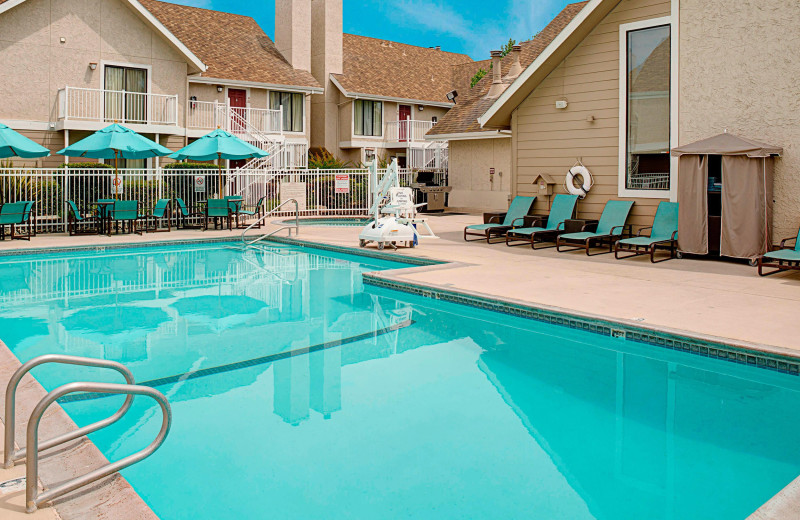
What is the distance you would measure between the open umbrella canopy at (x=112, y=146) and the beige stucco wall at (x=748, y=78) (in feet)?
40.4

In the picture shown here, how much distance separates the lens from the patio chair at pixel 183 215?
17.9m

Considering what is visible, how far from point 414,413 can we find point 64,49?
20747 millimetres

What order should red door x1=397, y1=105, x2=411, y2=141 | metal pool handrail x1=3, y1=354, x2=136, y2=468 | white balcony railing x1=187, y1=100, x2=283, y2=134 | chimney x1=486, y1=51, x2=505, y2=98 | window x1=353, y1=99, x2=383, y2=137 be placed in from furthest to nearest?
window x1=353, y1=99, x2=383, y2=137, red door x1=397, y1=105, x2=411, y2=141, chimney x1=486, y1=51, x2=505, y2=98, white balcony railing x1=187, y1=100, x2=283, y2=134, metal pool handrail x1=3, y1=354, x2=136, y2=468

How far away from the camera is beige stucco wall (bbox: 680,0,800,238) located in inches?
414

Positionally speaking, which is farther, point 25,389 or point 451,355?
point 451,355

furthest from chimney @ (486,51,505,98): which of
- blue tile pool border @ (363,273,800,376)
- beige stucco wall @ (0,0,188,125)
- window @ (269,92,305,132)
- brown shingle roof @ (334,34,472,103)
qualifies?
blue tile pool border @ (363,273,800,376)

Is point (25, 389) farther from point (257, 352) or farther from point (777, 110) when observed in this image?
point (777, 110)

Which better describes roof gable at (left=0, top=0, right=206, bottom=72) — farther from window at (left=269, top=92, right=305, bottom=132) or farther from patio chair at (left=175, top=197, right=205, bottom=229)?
patio chair at (left=175, top=197, right=205, bottom=229)

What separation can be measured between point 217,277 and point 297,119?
62.6 feet

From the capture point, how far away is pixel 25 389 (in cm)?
500

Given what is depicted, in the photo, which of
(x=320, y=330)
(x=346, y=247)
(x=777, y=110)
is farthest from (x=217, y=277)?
(x=777, y=110)

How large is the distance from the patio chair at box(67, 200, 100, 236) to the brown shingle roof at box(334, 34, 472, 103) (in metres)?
15.7

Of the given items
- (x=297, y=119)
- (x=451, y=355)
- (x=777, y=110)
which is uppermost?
(x=297, y=119)

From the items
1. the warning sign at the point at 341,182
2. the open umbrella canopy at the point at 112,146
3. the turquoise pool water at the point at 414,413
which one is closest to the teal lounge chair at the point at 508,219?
the turquoise pool water at the point at 414,413
